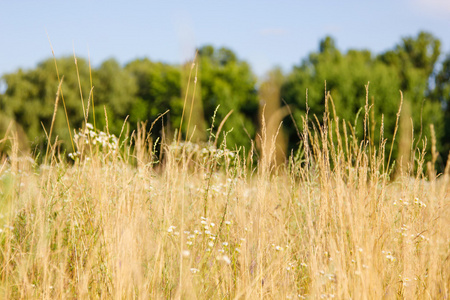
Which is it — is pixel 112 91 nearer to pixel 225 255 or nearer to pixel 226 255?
pixel 226 255

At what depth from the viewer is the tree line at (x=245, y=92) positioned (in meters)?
24.0

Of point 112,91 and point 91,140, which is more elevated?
point 112,91

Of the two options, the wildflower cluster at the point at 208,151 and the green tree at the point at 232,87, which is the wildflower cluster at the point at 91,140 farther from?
the green tree at the point at 232,87

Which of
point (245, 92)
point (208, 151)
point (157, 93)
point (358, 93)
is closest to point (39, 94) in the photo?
point (157, 93)

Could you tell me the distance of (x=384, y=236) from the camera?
2398mm

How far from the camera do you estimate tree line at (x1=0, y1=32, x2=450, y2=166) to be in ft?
78.7

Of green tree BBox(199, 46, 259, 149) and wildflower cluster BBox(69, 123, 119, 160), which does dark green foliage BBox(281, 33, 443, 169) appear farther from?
wildflower cluster BBox(69, 123, 119, 160)

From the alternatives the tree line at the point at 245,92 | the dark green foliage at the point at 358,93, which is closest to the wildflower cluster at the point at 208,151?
the tree line at the point at 245,92

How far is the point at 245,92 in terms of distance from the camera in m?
36.1

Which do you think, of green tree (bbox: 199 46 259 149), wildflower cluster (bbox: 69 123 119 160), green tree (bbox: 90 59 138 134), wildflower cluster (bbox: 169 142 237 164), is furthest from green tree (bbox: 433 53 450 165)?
wildflower cluster (bbox: 69 123 119 160)

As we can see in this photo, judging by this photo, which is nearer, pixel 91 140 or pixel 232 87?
pixel 91 140

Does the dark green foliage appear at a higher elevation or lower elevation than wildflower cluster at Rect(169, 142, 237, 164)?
higher

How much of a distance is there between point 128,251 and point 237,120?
25.8 metres

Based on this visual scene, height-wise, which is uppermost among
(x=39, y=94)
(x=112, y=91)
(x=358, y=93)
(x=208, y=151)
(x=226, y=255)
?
(x=112, y=91)
